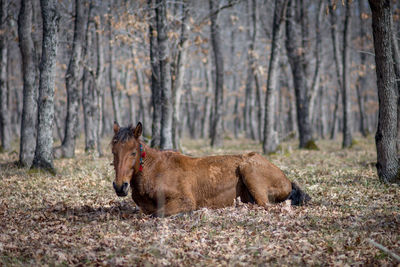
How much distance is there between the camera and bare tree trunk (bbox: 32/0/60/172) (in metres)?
14.0

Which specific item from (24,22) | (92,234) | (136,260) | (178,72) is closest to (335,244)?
(136,260)

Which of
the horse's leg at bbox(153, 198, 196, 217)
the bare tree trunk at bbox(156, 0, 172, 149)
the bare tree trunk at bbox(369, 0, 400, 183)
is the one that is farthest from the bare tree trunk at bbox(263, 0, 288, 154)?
the horse's leg at bbox(153, 198, 196, 217)

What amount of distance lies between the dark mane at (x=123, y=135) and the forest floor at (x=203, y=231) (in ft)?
5.43

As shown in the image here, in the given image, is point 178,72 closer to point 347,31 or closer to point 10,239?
point 347,31

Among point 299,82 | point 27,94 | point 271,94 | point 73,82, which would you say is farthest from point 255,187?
point 299,82

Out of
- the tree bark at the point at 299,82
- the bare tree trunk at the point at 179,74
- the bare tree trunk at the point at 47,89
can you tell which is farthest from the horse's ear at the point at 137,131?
the tree bark at the point at 299,82

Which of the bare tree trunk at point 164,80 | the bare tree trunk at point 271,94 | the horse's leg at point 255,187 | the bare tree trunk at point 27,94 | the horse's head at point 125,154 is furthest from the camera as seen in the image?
the bare tree trunk at point 271,94

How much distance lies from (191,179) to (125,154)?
5.35 ft

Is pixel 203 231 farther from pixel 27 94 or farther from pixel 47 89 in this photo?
pixel 27 94

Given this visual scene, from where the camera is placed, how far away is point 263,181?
8.67 m

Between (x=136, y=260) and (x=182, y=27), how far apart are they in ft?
61.5

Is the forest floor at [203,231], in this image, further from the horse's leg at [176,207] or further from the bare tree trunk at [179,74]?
the bare tree trunk at [179,74]

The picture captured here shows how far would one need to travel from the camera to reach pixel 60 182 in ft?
41.9

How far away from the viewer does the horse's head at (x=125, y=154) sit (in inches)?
291
